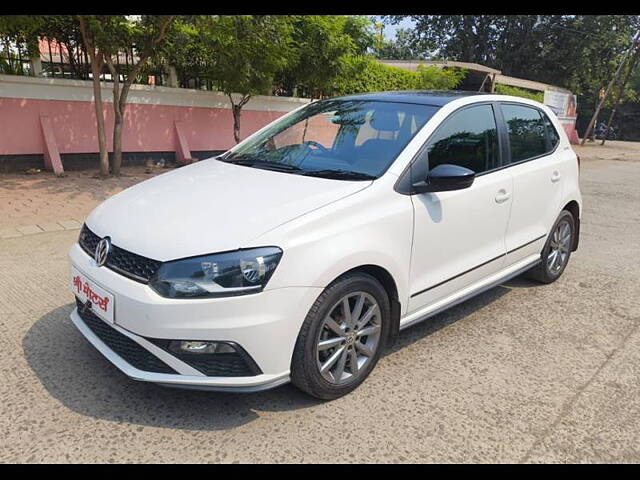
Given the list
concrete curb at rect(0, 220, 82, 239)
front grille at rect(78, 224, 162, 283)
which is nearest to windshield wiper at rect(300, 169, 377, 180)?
front grille at rect(78, 224, 162, 283)

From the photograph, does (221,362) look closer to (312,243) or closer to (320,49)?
(312,243)

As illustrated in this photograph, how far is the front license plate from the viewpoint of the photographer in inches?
99.0

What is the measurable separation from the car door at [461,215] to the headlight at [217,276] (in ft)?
3.52

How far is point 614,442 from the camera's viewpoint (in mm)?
2525

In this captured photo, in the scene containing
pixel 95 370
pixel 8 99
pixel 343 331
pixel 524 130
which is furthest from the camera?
pixel 8 99

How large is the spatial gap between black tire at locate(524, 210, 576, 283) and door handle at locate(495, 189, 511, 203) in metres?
1.01

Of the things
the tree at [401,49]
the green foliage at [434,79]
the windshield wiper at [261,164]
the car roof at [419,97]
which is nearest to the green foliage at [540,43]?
the tree at [401,49]

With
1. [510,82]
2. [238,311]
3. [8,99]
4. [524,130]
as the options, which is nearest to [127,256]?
[238,311]

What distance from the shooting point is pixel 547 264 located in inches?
181

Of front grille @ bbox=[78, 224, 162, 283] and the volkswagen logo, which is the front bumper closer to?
front grille @ bbox=[78, 224, 162, 283]

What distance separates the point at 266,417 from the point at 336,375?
43 centimetres

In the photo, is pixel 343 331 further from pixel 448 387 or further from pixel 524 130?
pixel 524 130

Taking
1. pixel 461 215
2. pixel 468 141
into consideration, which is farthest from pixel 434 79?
pixel 461 215

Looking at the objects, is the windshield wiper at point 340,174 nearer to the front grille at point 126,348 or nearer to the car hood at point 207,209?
the car hood at point 207,209
